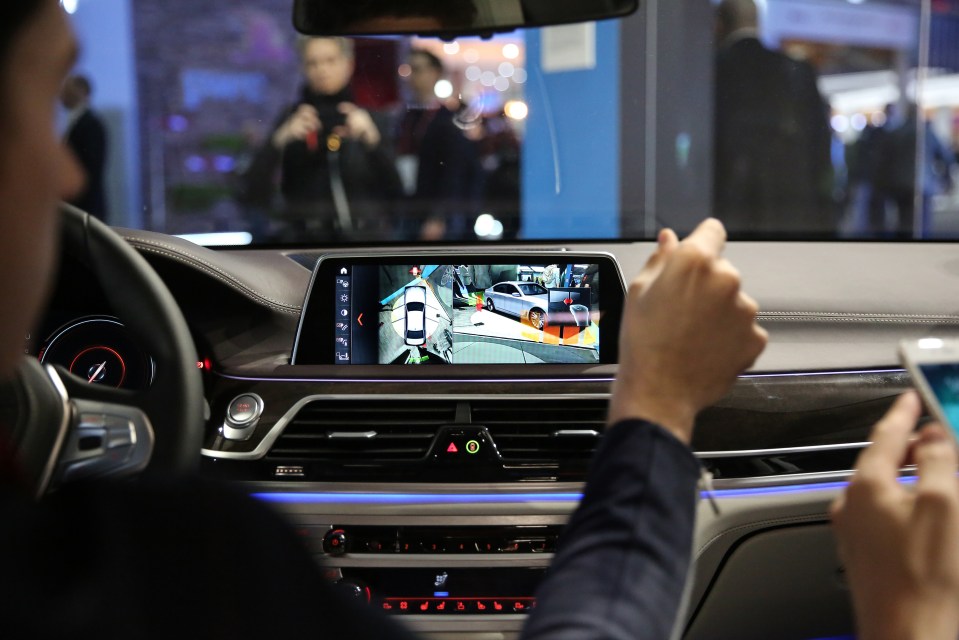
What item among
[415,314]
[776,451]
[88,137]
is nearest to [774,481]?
[776,451]

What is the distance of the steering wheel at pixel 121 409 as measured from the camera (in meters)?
1.21

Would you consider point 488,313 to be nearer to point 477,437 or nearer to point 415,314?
point 415,314

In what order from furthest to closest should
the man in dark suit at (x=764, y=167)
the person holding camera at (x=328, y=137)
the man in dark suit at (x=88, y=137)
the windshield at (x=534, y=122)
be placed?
the man in dark suit at (x=764, y=167) → the windshield at (x=534, y=122) → the person holding camera at (x=328, y=137) → the man in dark suit at (x=88, y=137)

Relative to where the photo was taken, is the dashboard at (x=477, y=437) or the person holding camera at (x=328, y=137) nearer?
the dashboard at (x=477, y=437)

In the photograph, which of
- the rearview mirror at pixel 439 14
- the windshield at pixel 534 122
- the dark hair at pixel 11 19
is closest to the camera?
the dark hair at pixel 11 19

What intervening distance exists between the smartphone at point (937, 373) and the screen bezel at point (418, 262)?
109 cm

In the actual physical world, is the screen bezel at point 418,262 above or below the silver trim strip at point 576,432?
above

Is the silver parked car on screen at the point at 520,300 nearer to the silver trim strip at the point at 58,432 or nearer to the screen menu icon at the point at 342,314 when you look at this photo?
the screen menu icon at the point at 342,314

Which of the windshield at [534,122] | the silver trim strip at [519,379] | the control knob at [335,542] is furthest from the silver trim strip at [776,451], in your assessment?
the windshield at [534,122]

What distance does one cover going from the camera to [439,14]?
6.85 feet

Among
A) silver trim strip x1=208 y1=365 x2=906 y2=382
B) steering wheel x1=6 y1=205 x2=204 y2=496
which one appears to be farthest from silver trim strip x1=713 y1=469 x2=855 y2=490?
steering wheel x1=6 y1=205 x2=204 y2=496

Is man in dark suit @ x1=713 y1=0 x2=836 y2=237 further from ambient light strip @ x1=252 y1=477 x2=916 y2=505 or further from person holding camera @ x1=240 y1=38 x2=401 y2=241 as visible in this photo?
ambient light strip @ x1=252 y1=477 x2=916 y2=505

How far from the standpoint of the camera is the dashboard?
1.96 meters

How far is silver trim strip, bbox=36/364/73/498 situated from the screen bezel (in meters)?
0.81
